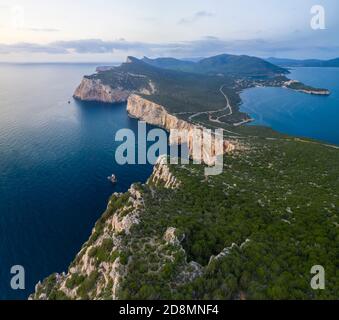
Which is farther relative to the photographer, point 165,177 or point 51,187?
point 51,187

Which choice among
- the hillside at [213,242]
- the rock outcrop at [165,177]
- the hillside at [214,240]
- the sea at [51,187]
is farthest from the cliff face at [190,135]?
the hillside at [213,242]

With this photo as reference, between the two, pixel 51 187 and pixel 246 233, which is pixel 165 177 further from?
pixel 51 187

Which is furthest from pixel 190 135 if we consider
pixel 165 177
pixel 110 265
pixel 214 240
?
pixel 110 265

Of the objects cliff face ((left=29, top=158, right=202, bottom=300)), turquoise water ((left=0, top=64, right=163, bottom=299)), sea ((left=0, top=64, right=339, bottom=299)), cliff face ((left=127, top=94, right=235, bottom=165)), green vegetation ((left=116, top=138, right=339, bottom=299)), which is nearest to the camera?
green vegetation ((left=116, top=138, right=339, bottom=299))

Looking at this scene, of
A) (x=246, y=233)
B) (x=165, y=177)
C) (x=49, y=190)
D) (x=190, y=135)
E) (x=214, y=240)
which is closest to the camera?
(x=214, y=240)

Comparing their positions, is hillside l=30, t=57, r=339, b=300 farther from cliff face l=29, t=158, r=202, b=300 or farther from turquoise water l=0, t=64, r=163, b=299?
turquoise water l=0, t=64, r=163, b=299

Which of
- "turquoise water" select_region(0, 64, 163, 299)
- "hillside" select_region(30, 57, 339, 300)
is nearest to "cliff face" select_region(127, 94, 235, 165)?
"turquoise water" select_region(0, 64, 163, 299)

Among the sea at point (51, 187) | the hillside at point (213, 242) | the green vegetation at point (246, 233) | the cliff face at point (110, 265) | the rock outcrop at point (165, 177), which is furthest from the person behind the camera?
the sea at point (51, 187)

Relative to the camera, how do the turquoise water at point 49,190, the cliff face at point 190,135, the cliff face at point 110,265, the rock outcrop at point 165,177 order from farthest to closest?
the cliff face at point 190,135, the turquoise water at point 49,190, the rock outcrop at point 165,177, the cliff face at point 110,265

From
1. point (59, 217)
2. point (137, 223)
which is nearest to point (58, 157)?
point (59, 217)

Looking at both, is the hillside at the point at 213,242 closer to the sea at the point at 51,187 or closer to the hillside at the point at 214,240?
the hillside at the point at 214,240
